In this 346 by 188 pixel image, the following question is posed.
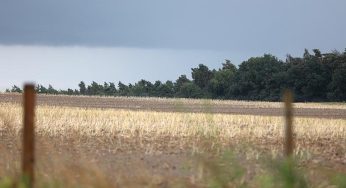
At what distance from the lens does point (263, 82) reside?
4299 inches

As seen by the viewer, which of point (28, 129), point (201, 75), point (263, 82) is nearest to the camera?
point (28, 129)

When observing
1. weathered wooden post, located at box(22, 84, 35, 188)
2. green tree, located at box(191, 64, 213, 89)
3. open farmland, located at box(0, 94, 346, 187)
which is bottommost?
open farmland, located at box(0, 94, 346, 187)

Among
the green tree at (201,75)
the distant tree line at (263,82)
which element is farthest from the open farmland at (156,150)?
the green tree at (201,75)

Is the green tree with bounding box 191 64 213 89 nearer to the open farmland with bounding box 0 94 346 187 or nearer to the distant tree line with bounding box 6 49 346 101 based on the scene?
the distant tree line with bounding box 6 49 346 101

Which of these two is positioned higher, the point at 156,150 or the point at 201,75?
the point at 201,75

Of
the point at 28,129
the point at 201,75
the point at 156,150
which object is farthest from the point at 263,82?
the point at 28,129

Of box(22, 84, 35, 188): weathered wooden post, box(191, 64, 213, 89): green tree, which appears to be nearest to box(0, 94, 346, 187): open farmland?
box(22, 84, 35, 188): weathered wooden post

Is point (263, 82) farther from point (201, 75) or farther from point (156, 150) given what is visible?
point (156, 150)

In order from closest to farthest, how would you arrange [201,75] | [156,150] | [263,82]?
1. [156,150]
2. [263,82]
3. [201,75]

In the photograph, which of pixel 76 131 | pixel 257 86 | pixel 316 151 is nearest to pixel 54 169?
pixel 316 151

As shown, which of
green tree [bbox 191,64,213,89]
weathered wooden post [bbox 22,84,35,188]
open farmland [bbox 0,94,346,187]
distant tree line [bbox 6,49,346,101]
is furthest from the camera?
green tree [bbox 191,64,213,89]

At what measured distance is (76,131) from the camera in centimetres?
2294

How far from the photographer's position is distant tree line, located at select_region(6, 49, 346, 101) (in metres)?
99.4

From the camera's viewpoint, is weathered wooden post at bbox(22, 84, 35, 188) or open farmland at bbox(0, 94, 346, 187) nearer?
weathered wooden post at bbox(22, 84, 35, 188)
